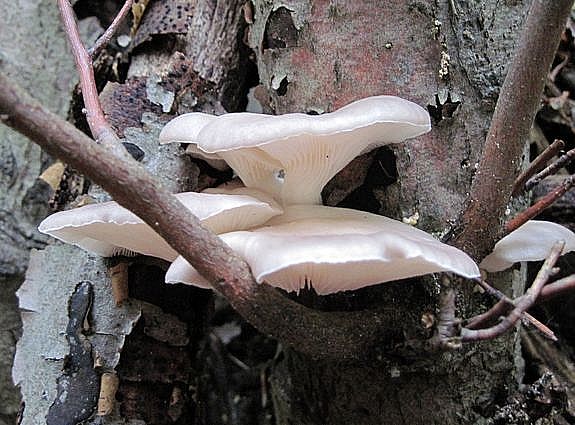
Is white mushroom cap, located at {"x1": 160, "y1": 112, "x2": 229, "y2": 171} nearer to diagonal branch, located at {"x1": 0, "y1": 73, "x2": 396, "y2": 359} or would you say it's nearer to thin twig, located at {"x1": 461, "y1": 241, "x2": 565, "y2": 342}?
diagonal branch, located at {"x1": 0, "y1": 73, "x2": 396, "y2": 359}

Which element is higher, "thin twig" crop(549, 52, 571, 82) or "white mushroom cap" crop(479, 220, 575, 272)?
"thin twig" crop(549, 52, 571, 82)

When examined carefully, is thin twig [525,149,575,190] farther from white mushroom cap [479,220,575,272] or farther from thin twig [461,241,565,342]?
thin twig [461,241,565,342]

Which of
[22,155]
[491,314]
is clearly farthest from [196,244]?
[22,155]

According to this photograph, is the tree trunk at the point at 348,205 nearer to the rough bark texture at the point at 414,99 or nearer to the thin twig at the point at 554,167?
the rough bark texture at the point at 414,99

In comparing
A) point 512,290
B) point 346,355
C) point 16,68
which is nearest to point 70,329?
point 346,355

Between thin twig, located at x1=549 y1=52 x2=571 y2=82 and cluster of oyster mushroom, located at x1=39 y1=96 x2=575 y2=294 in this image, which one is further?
thin twig, located at x1=549 y1=52 x2=571 y2=82

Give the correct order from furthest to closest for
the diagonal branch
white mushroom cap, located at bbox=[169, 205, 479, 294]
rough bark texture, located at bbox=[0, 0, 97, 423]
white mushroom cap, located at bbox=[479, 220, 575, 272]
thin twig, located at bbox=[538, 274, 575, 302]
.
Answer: rough bark texture, located at bbox=[0, 0, 97, 423]
white mushroom cap, located at bbox=[479, 220, 575, 272]
thin twig, located at bbox=[538, 274, 575, 302]
white mushroom cap, located at bbox=[169, 205, 479, 294]
the diagonal branch

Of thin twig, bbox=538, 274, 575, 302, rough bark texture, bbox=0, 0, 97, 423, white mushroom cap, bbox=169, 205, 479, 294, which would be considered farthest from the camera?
rough bark texture, bbox=0, 0, 97, 423

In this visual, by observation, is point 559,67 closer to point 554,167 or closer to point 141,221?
point 554,167

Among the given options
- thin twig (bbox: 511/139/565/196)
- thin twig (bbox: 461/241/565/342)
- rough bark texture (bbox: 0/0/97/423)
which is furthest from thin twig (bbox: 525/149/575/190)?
rough bark texture (bbox: 0/0/97/423)
